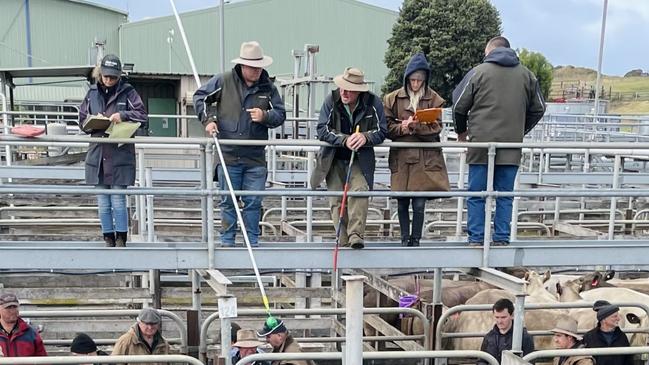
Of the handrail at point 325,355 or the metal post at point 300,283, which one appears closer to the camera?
the handrail at point 325,355

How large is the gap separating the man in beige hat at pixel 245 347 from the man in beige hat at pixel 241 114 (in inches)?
30.9

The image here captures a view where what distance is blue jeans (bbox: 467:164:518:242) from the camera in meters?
6.20

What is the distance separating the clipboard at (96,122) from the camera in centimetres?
580

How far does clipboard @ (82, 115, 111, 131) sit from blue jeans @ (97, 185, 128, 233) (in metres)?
0.51

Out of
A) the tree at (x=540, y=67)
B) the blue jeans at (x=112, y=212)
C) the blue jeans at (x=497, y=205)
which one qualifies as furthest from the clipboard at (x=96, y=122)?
the tree at (x=540, y=67)

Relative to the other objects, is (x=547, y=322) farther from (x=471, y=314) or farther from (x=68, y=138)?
(x=68, y=138)

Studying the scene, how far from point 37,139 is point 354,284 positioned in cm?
310

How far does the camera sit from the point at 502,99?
6.03m

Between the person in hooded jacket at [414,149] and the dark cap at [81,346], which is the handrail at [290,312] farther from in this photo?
the dark cap at [81,346]

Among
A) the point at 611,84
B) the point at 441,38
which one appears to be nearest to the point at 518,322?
the point at 441,38

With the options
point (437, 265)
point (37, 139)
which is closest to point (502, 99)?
point (437, 265)

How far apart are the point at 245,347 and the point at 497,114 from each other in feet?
9.48

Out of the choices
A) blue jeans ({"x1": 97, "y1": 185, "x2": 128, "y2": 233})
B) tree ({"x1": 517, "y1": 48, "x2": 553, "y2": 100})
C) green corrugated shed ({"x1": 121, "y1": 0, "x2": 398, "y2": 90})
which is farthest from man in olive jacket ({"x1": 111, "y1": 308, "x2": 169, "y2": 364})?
tree ({"x1": 517, "y1": 48, "x2": 553, "y2": 100})

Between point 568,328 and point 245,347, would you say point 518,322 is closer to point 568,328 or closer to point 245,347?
point 568,328
